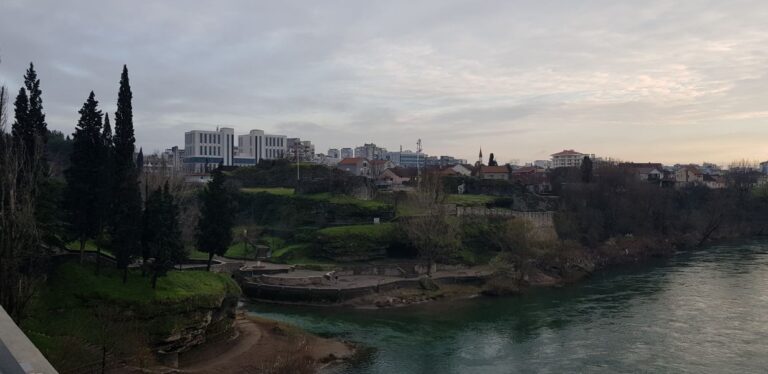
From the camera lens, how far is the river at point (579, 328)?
29188 millimetres

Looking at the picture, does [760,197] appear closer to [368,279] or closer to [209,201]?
[368,279]

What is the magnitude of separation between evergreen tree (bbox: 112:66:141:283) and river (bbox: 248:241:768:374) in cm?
1245

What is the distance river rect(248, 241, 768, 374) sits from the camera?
2919 centimetres

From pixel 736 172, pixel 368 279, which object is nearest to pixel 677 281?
pixel 368 279

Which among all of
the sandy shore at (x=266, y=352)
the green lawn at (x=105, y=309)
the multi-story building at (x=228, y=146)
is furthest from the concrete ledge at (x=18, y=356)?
the multi-story building at (x=228, y=146)

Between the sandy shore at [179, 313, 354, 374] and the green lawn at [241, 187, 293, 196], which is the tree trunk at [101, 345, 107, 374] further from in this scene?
the green lawn at [241, 187, 293, 196]

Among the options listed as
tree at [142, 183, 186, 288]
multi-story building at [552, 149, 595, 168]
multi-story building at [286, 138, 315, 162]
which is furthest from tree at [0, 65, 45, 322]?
multi-story building at [552, 149, 595, 168]

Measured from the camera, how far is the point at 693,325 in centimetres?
3531

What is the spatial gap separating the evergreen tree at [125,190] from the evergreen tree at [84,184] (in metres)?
1.17

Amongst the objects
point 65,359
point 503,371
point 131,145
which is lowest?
point 503,371

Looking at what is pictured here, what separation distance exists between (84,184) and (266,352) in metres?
13.0

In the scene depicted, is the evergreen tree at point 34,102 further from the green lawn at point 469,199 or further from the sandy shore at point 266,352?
the green lawn at point 469,199

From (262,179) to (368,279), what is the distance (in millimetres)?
41180

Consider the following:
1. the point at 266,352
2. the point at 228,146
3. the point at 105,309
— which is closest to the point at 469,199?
the point at 266,352
